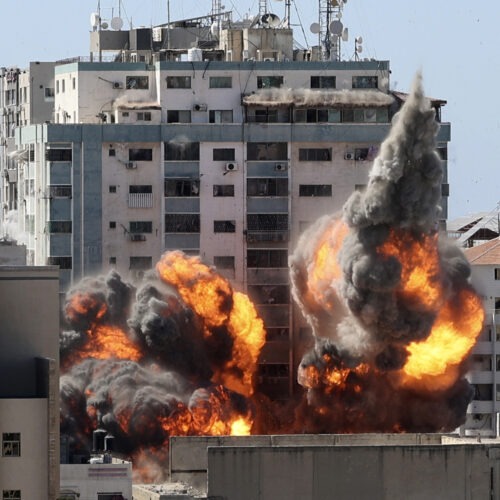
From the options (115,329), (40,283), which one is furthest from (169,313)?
(40,283)

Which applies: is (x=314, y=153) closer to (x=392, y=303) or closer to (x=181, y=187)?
(x=181, y=187)

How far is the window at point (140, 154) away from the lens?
155m

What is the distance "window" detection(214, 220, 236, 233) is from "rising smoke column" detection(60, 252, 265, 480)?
6.36m

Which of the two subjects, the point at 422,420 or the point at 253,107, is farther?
the point at 253,107

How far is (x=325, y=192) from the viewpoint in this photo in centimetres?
15450

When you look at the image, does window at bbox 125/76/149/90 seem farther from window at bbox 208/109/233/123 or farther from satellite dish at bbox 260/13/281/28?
satellite dish at bbox 260/13/281/28

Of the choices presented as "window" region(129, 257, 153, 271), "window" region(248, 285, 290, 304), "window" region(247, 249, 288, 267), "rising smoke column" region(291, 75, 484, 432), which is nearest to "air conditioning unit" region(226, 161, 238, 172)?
"window" region(247, 249, 288, 267)

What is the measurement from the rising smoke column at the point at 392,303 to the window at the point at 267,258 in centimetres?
579

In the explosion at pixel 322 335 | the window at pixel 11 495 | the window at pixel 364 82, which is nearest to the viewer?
the window at pixel 11 495

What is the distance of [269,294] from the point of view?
5999 inches

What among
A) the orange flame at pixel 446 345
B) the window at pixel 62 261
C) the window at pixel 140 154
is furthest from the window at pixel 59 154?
the orange flame at pixel 446 345

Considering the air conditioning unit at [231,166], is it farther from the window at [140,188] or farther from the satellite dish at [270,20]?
the satellite dish at [270,20]

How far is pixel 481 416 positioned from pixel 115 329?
22372 mm

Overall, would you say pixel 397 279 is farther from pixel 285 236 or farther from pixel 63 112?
pixel 63 112
